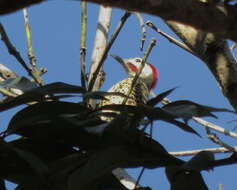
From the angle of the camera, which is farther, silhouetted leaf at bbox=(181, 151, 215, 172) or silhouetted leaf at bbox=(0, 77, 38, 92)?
silhouetted leaf at bbox=(0, 77, 38, 92)

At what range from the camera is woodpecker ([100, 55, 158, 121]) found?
2.46 meters

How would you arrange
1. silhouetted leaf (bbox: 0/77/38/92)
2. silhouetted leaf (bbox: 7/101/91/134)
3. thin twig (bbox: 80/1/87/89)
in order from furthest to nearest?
thin twig (bbox: 80/1/87/89)
silhouetted leaf (bbox: 0/77/38/92)
silhouetted leaf (bbox: 7/101/91/134)

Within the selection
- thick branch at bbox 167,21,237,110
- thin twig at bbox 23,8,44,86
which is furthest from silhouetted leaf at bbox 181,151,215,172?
thin twig at bbox 23,8,44,86

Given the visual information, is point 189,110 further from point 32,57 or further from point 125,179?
point 32,57

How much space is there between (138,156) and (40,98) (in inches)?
8.5

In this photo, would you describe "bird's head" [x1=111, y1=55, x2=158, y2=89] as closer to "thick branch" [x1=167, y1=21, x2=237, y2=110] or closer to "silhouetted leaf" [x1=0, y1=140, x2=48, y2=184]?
"thick branch" [x1=167, y1=21, x2=237, y2=110]

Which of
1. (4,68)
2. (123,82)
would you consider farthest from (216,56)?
(123,82)

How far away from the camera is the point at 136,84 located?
2.78 meters

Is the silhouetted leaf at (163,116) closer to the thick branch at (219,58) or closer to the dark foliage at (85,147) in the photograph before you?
the dark foliage at (85,147)

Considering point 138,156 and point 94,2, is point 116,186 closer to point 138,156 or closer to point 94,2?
point 138,156

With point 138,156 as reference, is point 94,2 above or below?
above

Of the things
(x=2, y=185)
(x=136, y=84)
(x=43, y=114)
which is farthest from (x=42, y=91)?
(x=136, y=84)

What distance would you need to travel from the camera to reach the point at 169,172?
832 mm

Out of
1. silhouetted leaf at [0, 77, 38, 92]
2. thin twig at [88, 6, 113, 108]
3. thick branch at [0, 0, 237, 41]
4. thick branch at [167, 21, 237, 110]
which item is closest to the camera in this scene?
thick branch at [0, 0, 237, 41]
